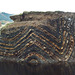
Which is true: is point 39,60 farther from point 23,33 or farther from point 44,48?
point 23,33

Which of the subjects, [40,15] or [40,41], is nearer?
[40,41]

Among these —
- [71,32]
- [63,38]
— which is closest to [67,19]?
[71,32]

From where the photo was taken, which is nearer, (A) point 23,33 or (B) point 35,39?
(B) point 35,39

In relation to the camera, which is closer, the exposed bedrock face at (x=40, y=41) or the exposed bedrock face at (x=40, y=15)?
the exposed bedrock face at (x=40, y=41)

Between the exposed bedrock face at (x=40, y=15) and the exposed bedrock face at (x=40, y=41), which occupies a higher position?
the exposed bedrock face at (x=40, y=15)

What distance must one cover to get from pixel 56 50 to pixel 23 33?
3.05 meters

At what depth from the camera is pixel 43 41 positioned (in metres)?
9.62

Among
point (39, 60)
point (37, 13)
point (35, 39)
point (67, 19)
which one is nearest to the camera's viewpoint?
point (39, 60)

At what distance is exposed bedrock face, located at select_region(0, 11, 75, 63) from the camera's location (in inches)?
364

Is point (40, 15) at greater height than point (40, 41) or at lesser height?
greater

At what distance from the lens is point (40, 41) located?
959 centimetres

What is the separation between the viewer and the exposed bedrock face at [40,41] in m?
9.26

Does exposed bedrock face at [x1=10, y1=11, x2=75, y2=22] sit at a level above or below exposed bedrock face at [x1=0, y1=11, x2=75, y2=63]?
above

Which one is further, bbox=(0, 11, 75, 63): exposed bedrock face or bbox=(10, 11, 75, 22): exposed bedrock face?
bbox=(10, 11, 75, 22): exposed bedrock face
